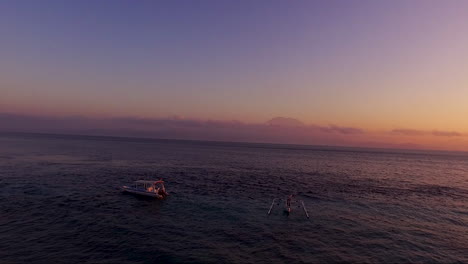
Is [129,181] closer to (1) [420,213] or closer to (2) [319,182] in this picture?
(2) [319,182]

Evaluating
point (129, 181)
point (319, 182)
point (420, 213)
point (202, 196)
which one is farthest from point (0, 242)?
point (319, 182)

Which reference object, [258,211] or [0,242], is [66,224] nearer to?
[0,242]

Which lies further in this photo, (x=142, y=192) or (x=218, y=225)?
(x=142, y=192)

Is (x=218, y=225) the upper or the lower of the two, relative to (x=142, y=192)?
lower

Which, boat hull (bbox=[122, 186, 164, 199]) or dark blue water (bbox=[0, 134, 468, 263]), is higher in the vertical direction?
boat hull (bbox=[122, 186, 164, 199])

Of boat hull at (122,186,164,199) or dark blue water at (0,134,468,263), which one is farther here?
boat hull at (122,186,164,199)

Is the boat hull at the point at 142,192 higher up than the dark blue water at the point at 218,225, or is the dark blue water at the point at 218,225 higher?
the boat hull at the point at 142,192

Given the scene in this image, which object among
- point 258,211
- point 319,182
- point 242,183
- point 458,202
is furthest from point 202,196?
point 458,202

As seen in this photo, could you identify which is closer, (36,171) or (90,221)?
(90,221)

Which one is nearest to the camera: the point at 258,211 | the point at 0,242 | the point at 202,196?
the point at 0,242

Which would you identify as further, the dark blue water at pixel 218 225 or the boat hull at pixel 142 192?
the boat hull at pixel 142 192

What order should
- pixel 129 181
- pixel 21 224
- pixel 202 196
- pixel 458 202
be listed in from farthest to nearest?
pixel 129 181
pixel 458 202
pixel 202 196
pixel 21 224
